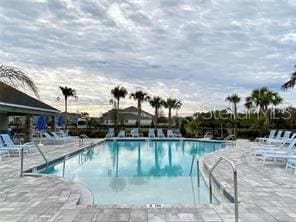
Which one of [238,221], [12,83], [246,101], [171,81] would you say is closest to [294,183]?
[238,221]

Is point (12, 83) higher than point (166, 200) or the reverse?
higher

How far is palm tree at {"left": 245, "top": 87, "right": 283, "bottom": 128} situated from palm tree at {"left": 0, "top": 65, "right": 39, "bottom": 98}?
21960 millimetres

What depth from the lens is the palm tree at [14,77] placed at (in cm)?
479

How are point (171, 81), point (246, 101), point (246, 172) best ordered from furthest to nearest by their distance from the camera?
point (246, 101) → point (171, 81) → point (246, 172)

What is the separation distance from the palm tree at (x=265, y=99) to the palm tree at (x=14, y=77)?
22.0 meters

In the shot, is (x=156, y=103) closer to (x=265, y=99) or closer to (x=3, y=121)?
(x=265, y=99)

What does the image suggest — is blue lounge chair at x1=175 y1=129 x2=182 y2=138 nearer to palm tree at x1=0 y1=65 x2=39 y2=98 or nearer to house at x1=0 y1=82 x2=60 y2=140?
house at x1=0 y1=82 x2=60 y2=140

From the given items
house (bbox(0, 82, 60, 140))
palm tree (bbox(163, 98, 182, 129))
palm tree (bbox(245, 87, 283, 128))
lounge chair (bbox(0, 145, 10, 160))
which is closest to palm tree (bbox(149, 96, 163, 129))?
palm tree (bbox(163, 98, 182, 129))

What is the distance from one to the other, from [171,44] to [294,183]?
425 inches

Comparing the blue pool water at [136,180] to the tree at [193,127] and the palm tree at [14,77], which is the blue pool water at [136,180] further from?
the tree at [193,127]

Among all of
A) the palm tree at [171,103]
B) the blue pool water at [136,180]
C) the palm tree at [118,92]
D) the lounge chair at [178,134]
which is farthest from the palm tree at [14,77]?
the palm tree at [118,92]

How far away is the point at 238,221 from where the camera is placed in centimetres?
418

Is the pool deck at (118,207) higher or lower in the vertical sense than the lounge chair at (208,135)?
lower

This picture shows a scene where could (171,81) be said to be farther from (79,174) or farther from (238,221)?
(238,221)
